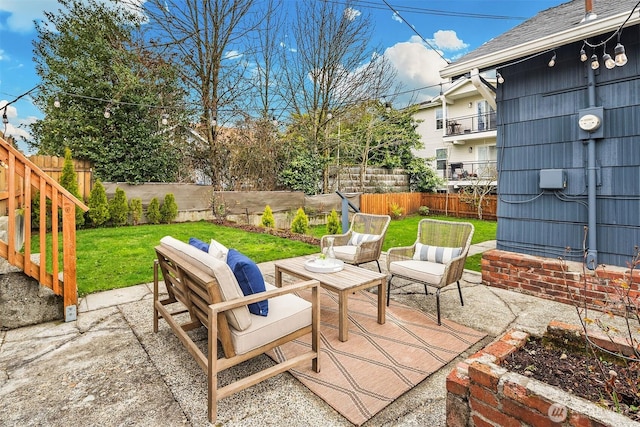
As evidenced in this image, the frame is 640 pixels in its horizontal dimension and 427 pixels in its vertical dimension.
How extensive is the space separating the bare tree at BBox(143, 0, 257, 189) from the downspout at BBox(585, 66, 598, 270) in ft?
30.1

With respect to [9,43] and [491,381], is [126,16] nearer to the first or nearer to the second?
[9,43]

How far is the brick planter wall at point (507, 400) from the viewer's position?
3.95 ft

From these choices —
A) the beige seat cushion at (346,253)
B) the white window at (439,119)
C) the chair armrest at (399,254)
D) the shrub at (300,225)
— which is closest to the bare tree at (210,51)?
the shrub at (300,225)

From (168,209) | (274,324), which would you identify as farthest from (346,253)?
(168,209)

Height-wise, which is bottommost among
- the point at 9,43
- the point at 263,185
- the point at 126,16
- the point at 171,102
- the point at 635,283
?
the point at 635,283

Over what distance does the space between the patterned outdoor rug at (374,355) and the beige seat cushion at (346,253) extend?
0.99m

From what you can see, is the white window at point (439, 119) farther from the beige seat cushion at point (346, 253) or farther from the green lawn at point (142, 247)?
the beige seat cushion at point (346, 253)

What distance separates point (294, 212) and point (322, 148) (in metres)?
2.94

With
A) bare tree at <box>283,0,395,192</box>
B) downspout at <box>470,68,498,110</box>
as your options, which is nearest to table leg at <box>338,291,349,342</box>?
downspout at <box>470,68,498,110</box>

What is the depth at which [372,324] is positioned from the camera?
310cm

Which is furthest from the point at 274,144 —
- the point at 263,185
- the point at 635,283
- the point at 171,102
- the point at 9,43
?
the point at 635,283

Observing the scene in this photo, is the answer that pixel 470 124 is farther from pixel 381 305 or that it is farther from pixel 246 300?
pixel 246 300

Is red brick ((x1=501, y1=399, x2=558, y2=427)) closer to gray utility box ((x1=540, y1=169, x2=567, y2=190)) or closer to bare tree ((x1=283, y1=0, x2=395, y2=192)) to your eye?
gray utility box ((x1=540, y1=169, x2=567, y2=190))

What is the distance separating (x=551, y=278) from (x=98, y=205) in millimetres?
9660
